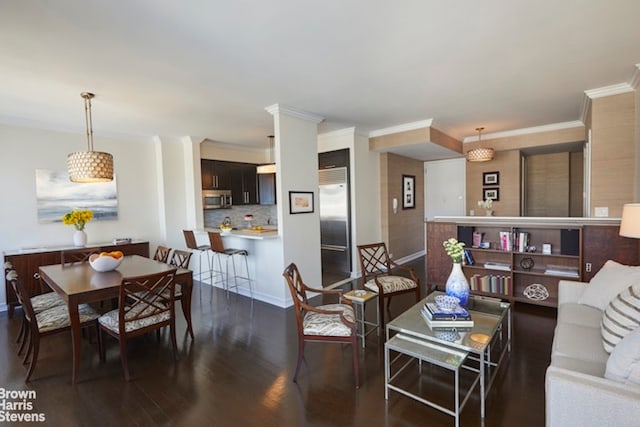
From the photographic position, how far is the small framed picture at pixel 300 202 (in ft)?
13.6

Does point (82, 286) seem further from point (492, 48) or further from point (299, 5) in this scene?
point (492, 48)

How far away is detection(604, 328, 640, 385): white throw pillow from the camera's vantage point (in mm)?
1400

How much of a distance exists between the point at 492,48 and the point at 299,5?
1634 millimetres

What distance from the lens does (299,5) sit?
76.0 inches

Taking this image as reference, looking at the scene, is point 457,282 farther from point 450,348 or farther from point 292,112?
point 292,112

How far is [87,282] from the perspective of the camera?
8.91 feet

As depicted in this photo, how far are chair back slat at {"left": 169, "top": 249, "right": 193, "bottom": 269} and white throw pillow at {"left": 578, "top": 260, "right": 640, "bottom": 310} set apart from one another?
3797mm

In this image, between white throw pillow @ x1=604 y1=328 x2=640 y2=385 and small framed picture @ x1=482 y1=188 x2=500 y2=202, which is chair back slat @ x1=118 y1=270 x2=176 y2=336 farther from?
small framed picture @ x1=482 y1=188 x2=500 y2=202

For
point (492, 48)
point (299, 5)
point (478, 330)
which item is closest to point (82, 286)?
point (299, 5)

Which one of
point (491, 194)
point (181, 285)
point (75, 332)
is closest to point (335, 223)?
point (181, 285)

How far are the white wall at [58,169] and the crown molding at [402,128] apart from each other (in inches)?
156

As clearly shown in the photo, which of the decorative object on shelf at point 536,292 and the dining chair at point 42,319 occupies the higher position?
the dining chair at point 42,319

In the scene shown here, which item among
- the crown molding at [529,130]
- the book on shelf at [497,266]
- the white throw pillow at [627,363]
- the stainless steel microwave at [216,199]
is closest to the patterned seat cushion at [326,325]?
the white throw pillow at [627,363]

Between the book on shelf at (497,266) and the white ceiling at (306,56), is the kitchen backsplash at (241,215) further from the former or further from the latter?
the book on shelf at (497,266)
